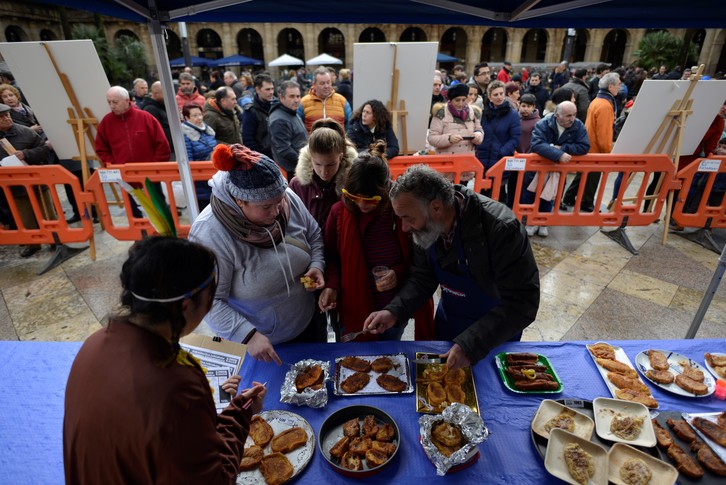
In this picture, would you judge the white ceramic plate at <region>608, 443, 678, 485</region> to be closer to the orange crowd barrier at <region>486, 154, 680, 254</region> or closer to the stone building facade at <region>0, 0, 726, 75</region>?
the orange crowd barrier at <region>486, 154, 680, 254</region>

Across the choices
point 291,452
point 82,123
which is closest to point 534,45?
point 82,123

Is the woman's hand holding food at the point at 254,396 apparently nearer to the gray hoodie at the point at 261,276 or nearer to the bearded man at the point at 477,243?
the gray hoodie at the point at 261,276

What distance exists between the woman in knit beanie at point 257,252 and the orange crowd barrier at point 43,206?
3994 mm

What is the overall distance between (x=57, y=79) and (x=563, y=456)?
6.29 meters

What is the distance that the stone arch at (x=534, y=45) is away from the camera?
32688 mm

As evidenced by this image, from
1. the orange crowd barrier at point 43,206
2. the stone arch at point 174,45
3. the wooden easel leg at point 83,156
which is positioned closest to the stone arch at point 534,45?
the stone arch at point 174,45

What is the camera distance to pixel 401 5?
355 centimetres

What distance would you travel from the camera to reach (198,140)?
5.45 m

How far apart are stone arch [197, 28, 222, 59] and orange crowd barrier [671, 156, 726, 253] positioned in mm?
33564

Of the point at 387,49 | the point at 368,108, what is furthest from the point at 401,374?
the point at 387,49

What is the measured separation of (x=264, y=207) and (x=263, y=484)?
123 centimetres

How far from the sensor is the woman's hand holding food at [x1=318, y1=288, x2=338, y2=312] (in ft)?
8.15

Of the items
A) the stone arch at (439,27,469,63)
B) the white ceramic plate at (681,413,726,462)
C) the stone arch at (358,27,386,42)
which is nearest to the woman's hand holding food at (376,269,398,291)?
the white ceramic plate at (681,413,726,462)

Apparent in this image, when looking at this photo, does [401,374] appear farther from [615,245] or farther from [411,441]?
[615,245]
